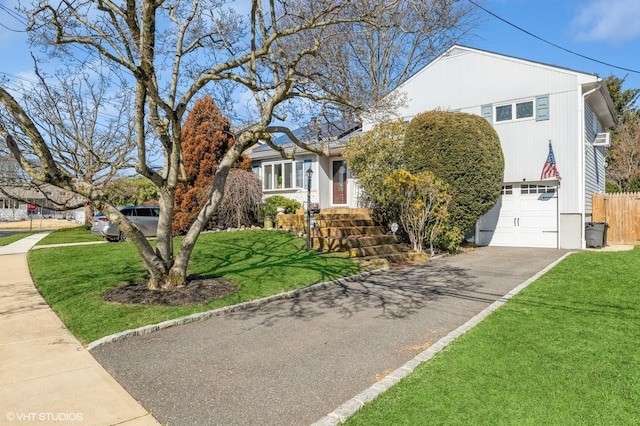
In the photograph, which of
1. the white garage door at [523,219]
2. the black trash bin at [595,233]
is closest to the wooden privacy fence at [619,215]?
the black trash bin at [595,233]

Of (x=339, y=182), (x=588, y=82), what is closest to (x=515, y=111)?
(x=588, y=82)

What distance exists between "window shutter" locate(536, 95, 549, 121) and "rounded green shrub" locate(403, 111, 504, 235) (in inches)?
94.7

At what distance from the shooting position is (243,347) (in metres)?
4.99

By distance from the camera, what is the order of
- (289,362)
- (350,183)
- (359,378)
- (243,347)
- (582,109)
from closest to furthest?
(359,378)
(289,362)
(243,347)
(582,109)
(350,183)

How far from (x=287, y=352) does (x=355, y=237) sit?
27.5 ft

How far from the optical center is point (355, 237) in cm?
1302

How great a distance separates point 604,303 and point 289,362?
524 centimetres

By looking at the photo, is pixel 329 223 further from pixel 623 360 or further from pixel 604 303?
pixel 623 360

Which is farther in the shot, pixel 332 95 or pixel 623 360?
pixel 332 95

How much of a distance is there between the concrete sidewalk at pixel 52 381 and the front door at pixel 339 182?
13894 millimetres

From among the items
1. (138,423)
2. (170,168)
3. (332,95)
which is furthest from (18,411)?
(332,95)

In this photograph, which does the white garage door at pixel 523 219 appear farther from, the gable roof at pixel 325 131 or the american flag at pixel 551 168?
the gable roof at pixel 325 131

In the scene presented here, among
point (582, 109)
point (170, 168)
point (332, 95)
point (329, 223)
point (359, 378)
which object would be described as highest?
point (582, 109)

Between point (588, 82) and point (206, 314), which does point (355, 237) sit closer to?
point (206, 314)
